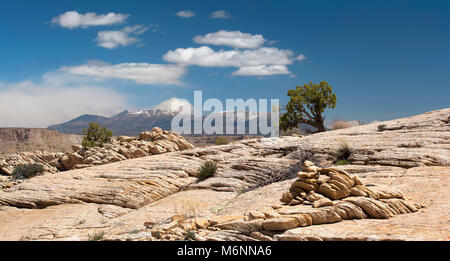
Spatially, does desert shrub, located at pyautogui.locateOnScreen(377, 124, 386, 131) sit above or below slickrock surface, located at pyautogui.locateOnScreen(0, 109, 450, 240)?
above

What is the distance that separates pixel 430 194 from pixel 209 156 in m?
15.8

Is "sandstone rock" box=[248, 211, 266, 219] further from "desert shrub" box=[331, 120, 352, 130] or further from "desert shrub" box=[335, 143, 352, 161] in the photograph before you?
"desert shrub" box=[331, 120, 352, 130]

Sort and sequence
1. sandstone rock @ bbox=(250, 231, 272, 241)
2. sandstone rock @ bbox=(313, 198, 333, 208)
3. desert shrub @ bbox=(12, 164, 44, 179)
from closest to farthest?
sandstone rock @ bbox=(250, 231, 272, 241)
sandstone rock @ bbox=(313, 198, 333, 208)
desert shrub @ bbox=(12, 164, 44, 179)

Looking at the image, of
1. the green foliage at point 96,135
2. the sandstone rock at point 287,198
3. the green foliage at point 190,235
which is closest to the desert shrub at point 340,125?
the sandstone rock at point 287,198

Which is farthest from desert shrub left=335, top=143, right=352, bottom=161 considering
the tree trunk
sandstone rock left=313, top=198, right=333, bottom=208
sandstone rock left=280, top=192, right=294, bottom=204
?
the tree trunk

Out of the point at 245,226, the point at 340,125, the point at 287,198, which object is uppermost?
the point at 340,125

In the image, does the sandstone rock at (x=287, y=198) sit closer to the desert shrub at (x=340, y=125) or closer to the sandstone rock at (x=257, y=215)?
the sandstone rock at (x=257, y=215)

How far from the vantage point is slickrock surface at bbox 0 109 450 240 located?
909 centimetres

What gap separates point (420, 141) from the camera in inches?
745

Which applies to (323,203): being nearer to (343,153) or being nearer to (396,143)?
(343,153)

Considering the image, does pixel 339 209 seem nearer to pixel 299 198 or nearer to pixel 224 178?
pixel 299 198

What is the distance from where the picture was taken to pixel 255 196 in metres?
15.2

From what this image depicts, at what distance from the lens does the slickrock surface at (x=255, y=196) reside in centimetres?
909

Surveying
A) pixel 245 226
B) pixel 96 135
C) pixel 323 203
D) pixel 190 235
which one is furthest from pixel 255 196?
pixel 96 135
